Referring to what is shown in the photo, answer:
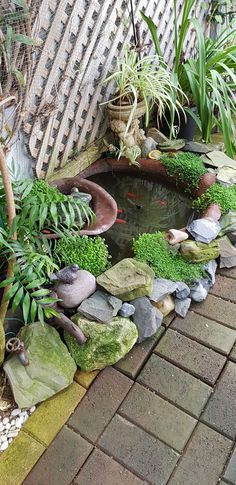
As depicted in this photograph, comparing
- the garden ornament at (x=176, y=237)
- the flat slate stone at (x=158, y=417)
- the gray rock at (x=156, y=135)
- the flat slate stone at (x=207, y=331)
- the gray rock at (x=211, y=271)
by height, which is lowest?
the flat slate stone at (x=158, y=417)

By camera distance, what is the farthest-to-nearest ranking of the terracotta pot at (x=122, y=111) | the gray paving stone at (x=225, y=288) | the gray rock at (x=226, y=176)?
the terracotta pot at (x=122, y=111) < the gray rock at (x=226, y=176) < the gray paving stone at (x=225, y=288)

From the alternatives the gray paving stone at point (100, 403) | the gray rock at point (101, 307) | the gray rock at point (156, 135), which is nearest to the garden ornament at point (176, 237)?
the gray rock at point (101, 307)

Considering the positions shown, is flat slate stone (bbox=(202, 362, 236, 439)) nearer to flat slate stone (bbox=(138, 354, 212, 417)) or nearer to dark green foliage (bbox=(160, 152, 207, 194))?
flat slate stone (bbox=(138, 354, 212, 417))

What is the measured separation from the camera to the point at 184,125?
9.73ft

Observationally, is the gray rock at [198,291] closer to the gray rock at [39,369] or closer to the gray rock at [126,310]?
the gray rock at [126,310]

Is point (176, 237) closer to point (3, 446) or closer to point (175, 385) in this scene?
point (175, 385)

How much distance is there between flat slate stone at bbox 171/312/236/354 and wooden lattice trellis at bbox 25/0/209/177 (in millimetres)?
1346

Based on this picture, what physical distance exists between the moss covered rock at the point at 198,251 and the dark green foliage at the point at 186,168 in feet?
1.97

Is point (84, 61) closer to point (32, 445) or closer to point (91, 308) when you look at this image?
point (91, 308)

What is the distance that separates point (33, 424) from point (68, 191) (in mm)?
1352

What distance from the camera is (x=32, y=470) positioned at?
53.9 inches

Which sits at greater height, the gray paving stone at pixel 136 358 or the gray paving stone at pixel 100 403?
the gray paving stone at pixel 136 358

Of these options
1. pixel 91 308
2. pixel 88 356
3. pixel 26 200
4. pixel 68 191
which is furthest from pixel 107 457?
pixel 68 191

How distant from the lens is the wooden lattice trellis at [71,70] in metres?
2.18
